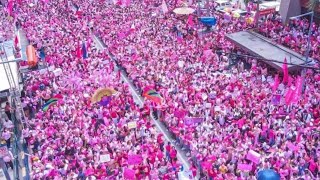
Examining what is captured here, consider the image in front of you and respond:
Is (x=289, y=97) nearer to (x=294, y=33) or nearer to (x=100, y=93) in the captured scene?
(x=100, y=93)

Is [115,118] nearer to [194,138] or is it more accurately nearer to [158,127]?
[158,127]

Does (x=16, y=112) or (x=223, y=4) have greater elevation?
(x=223, y=4)

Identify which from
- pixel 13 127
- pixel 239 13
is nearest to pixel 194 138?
pixel 13 127

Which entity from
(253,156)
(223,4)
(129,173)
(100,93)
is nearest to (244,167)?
(253,156)

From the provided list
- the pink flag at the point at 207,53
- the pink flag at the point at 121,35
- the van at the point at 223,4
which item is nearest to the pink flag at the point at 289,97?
the pink flag at the point at 207,53

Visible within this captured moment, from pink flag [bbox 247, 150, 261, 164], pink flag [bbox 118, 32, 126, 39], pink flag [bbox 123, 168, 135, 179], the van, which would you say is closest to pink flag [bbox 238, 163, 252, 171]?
pink flag [bbox 247, 150, 261, 164]
